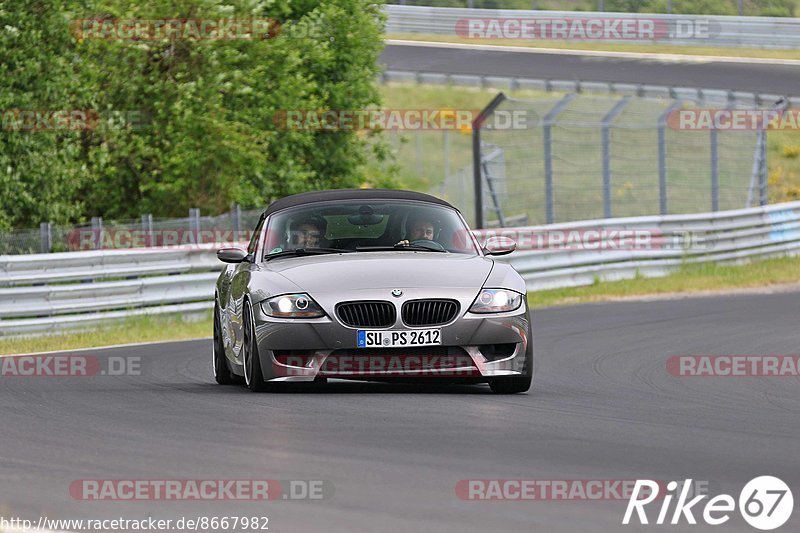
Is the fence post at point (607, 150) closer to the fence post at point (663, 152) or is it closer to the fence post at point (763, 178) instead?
the fence post at point (663, 152)

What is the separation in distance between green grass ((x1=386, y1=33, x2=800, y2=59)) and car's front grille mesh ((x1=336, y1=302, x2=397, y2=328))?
40.3m

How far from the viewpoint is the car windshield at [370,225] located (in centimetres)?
1129

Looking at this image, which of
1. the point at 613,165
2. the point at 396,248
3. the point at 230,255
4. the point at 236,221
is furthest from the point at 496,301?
the point at 613,165

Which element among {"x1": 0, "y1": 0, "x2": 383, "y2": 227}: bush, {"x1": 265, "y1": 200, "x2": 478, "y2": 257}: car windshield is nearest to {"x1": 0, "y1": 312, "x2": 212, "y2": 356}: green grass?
{"x1": 0, "y1": 0, "x2": 383, "y2": 227}: bush

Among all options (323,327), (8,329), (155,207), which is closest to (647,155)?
(155,207)

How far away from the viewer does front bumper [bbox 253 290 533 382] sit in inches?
397

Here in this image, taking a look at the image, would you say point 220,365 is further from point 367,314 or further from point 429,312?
point 429,312

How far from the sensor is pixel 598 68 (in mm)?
49031

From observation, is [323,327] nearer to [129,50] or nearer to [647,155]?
[129,50]

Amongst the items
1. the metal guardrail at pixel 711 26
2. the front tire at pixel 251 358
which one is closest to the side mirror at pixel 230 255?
the front tire at pixel 251 358

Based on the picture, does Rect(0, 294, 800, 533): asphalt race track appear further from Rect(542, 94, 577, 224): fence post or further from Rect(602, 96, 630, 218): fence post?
Rect(602, 96, 630, 218): fence post

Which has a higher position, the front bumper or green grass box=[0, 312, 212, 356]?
the front bumper

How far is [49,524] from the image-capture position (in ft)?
19.9

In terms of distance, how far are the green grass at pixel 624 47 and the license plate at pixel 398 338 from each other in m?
40.2
